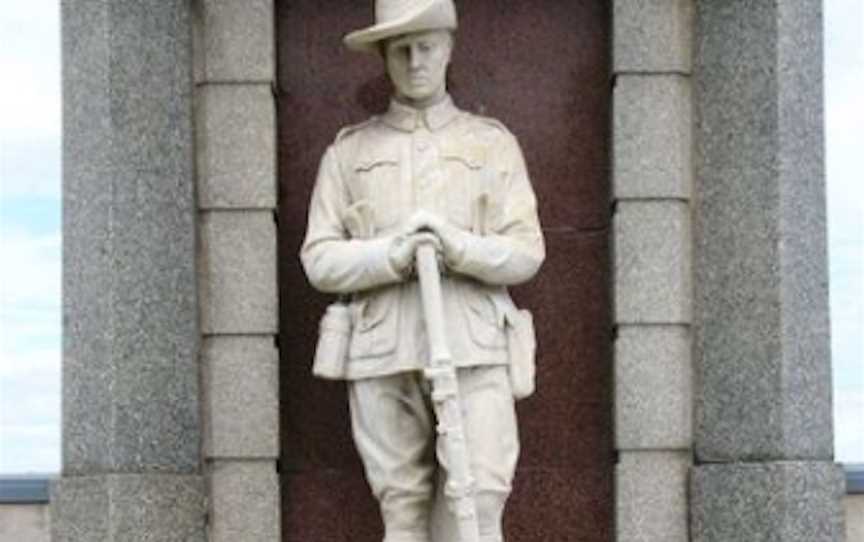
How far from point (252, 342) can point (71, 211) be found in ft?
3.25

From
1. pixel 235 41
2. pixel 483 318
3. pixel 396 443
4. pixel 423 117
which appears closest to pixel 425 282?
pixel 483 318

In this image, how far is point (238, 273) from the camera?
10078mm

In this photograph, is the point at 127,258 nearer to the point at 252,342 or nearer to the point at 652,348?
the point at 252,342

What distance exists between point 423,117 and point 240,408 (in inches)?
61.2

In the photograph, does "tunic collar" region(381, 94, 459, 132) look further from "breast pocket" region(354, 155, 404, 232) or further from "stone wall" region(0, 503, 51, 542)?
"stone wall" region(0, 503, 51, 542)

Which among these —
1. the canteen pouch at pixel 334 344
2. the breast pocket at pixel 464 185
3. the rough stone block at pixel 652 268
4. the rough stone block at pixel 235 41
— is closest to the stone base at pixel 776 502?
the rough stone block at pixel 652 268

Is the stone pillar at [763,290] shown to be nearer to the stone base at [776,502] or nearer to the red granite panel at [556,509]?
the stone base at [776,502]

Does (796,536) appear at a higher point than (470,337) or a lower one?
lower

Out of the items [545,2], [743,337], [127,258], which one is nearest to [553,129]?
[545,2]

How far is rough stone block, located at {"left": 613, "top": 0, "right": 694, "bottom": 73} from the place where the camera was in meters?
10.2

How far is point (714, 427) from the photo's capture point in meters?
9.98

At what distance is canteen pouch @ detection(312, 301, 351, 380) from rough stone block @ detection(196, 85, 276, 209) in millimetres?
915

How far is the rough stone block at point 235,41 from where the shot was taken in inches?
400

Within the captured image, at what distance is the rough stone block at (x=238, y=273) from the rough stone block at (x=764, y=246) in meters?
1.92
